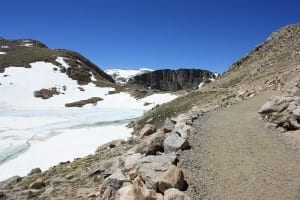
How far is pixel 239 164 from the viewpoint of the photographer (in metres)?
11.6

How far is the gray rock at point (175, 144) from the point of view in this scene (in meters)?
12.9

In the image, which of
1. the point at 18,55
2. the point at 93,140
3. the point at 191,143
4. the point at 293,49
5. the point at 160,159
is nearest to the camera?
the point at 160,159

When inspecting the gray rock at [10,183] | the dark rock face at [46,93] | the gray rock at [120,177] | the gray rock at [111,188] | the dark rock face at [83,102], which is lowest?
the gray rock at [10,183]

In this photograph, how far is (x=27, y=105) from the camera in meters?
78.2

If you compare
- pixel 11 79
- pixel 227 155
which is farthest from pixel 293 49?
pixel 11 79

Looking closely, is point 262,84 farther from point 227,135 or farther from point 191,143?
point 191,143

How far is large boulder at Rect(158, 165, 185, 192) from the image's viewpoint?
1002 centimetres

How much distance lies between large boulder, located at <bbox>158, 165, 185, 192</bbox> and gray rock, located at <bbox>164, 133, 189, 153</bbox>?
2.31 metres

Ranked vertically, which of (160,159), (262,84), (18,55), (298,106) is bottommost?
(160,159)

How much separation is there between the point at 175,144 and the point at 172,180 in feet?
9.80

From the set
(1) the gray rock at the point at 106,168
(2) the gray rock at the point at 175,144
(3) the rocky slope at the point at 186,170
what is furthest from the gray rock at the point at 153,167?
(1) the gray rock at the point at 106,168

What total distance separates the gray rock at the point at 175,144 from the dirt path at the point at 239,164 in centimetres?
31

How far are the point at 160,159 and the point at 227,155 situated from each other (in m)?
2.37

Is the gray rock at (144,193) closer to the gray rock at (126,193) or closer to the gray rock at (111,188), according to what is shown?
the gray rock at (126,193)
